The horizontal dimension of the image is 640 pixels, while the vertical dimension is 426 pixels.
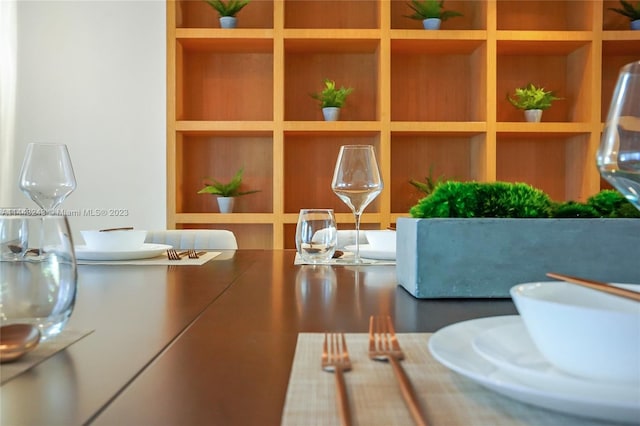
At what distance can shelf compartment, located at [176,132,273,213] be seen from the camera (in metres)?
2.99

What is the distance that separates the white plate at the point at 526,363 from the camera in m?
0.27

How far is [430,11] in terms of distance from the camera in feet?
8.86

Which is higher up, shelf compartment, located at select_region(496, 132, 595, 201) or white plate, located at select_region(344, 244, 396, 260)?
shelf compartment, located at select_region(496, 132, 595, 201)

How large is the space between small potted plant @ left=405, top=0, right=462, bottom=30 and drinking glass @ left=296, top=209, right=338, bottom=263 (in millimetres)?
1925

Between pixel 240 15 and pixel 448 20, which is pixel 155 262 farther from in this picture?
pixel 448 20

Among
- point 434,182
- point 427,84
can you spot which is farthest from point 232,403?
point 427,84

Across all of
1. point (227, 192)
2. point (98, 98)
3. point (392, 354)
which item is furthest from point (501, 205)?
point (98, 98)

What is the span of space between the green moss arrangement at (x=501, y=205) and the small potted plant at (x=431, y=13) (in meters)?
2.18

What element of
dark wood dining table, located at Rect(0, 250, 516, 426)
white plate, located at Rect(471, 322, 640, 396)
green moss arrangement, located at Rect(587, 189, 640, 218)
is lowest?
dark wood dining table, located at Rect(0, 250, 516, 426)

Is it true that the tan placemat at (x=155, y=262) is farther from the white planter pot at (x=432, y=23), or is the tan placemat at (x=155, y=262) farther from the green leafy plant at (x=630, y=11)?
the green leafy plant at (x=630, y=11)

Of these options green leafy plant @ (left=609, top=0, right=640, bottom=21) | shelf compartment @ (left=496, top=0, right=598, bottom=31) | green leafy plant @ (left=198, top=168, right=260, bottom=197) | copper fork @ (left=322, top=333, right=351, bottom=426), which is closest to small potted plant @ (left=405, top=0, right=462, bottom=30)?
shelf compartment @ (left=496, top=0, right=598, bottom=31)

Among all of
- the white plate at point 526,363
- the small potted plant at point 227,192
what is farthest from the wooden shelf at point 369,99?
the white plate at point 526,363

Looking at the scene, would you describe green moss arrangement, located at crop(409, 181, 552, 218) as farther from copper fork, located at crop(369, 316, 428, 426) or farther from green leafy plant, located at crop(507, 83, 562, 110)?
green leafy plant, located at crop(507, 83, 562, 110)

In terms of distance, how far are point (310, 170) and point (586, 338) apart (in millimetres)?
2767
